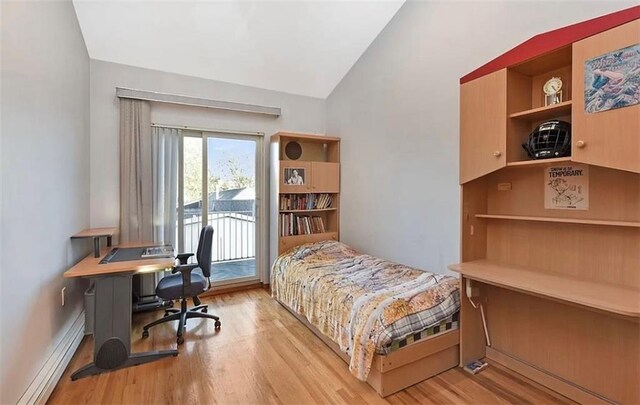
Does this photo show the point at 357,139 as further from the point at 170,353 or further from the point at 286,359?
the point at 170,353

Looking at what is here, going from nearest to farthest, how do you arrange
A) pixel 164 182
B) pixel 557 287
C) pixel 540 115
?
pixel 557 287
pixel 540 115
pixel 164 182

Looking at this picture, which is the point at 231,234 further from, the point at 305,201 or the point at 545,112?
the point at 545,112

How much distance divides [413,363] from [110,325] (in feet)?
7.01

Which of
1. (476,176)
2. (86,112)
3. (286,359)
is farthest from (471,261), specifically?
(86,112)

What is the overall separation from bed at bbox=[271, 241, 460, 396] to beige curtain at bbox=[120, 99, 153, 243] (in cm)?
190

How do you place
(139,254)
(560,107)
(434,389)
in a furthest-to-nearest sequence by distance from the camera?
(139,254) → (434,389) → (560,107)

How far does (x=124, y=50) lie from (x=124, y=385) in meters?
3.11

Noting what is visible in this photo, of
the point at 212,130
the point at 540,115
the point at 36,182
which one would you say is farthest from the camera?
the point at 212,130

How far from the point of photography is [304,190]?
398cm

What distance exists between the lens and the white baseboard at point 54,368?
1.76 meters

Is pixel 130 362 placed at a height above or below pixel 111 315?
below

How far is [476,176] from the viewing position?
2.17 metres

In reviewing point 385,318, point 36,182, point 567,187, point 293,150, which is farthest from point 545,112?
point 36,182

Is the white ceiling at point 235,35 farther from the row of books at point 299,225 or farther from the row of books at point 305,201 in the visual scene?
the row of books at point 299,225
